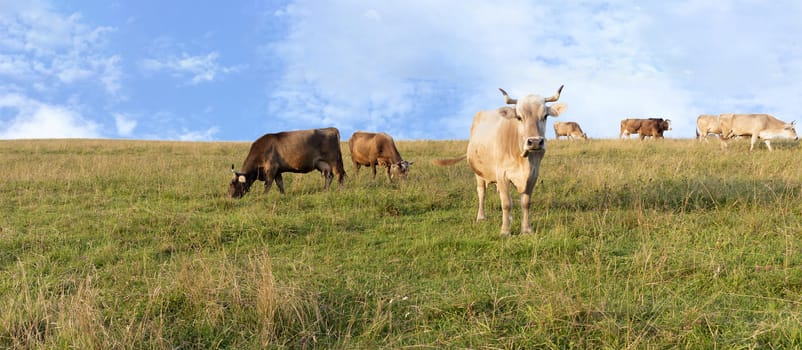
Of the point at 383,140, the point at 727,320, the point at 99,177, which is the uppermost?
the point at 383,140

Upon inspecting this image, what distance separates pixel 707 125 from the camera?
78.6 feet

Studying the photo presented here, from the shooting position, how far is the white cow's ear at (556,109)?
684 cm

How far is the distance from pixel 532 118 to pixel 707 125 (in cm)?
2172

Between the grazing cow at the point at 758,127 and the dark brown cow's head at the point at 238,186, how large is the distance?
17.7m

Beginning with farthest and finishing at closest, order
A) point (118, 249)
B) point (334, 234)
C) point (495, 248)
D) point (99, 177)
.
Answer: point (99, 177) < point (334, 234) < point (118, 249) < point (495, 248)

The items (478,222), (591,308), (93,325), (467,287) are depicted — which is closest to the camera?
(93,325)

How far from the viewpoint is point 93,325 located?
11.9 feet

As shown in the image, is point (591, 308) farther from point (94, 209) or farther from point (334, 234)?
point (94, 209)

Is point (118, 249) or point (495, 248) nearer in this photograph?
point (495, 248)

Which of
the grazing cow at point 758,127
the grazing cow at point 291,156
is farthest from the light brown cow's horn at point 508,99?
the grazing cow at point 758,127

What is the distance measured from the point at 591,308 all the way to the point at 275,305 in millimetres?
2503

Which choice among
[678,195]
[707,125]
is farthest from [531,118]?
[707,125]

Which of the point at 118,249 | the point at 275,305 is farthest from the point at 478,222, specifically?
the point at 118,249

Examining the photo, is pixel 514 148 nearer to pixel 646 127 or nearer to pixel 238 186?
pixel 238 186
